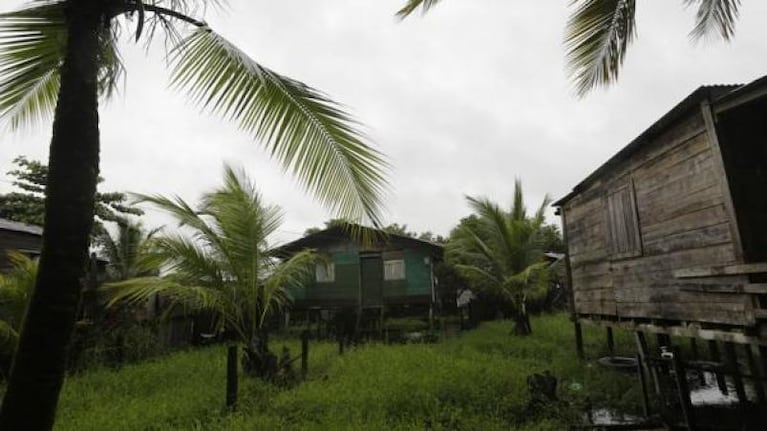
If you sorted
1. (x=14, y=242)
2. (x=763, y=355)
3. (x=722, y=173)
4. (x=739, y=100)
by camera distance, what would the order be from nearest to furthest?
(x=739, y=100) < (x=763, y=355) < (x=722, y=173) < (x=14, y=242)

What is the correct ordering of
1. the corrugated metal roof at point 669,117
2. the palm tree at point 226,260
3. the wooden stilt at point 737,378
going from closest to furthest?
the corrugated metal roof at point 669,117
the wooden stilt at point 737,378
the palm tree at point 226,260

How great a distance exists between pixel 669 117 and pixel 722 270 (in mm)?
2290

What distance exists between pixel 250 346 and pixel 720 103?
8236 millimetres

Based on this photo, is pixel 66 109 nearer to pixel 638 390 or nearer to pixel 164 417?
pixel 164 417

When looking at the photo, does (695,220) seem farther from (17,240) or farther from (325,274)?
(17,240)

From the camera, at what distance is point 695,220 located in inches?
229

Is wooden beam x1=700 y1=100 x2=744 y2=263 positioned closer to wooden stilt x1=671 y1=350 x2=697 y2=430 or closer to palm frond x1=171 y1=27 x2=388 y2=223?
wooden stilt x1=671 y1=350 x2=697 y2=430

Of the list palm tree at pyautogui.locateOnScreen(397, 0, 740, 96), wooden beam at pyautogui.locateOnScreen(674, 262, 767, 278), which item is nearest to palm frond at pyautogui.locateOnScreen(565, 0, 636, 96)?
palm tree at pyautogui.locateOnScreen(397, 0, 740, 96)

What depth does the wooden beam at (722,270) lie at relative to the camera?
453 centimetres

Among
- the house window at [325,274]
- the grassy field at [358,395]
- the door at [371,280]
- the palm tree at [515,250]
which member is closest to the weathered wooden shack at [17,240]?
the grassy field at [358,395]

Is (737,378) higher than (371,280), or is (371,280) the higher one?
(371,280)

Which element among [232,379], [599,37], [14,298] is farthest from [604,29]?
[14,298]

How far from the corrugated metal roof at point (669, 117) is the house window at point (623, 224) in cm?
54

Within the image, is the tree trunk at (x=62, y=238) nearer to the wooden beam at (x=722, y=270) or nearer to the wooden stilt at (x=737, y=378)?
the wooden beam at (x=722, y=270)
